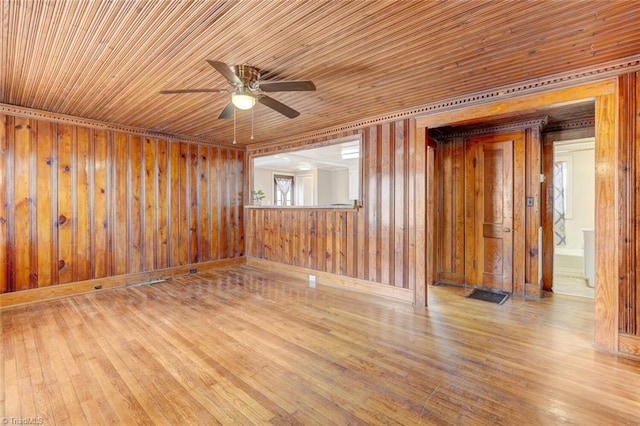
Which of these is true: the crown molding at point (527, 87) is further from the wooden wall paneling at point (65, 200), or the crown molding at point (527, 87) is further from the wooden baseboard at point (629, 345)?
the wooden wall paneling at point (65, 200)

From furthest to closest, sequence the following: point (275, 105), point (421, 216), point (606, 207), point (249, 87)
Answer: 1. point (421, 216)
2. point (275, 105)
3. point (249, 87)
4. point (606, 207)

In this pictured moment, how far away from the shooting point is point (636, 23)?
2.06 m

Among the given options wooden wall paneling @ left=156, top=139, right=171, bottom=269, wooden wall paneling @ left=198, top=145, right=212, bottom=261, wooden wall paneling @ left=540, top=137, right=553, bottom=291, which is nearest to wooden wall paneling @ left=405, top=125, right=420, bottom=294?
wooden wall paneling @ left=540, top=137, right=553, bottom=291

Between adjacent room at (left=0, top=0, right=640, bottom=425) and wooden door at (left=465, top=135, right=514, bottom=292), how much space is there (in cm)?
3

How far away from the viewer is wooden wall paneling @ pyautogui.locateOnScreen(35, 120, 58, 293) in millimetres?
4086

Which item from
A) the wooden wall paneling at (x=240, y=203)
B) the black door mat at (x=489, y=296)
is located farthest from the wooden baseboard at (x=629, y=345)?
the wooden wall paneling at (x=240, y=203)

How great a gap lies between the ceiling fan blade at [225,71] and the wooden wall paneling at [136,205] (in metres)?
3.32

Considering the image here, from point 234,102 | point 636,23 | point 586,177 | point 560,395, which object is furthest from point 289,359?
point 586,177

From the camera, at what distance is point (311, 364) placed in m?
2.38

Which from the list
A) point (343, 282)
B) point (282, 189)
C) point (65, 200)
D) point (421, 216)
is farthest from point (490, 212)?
point (282, 189)

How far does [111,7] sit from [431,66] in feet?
8.37

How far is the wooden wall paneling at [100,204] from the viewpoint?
4551 millimetres

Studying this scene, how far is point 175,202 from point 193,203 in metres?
0.33

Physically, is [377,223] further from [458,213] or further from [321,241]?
[458,213]
